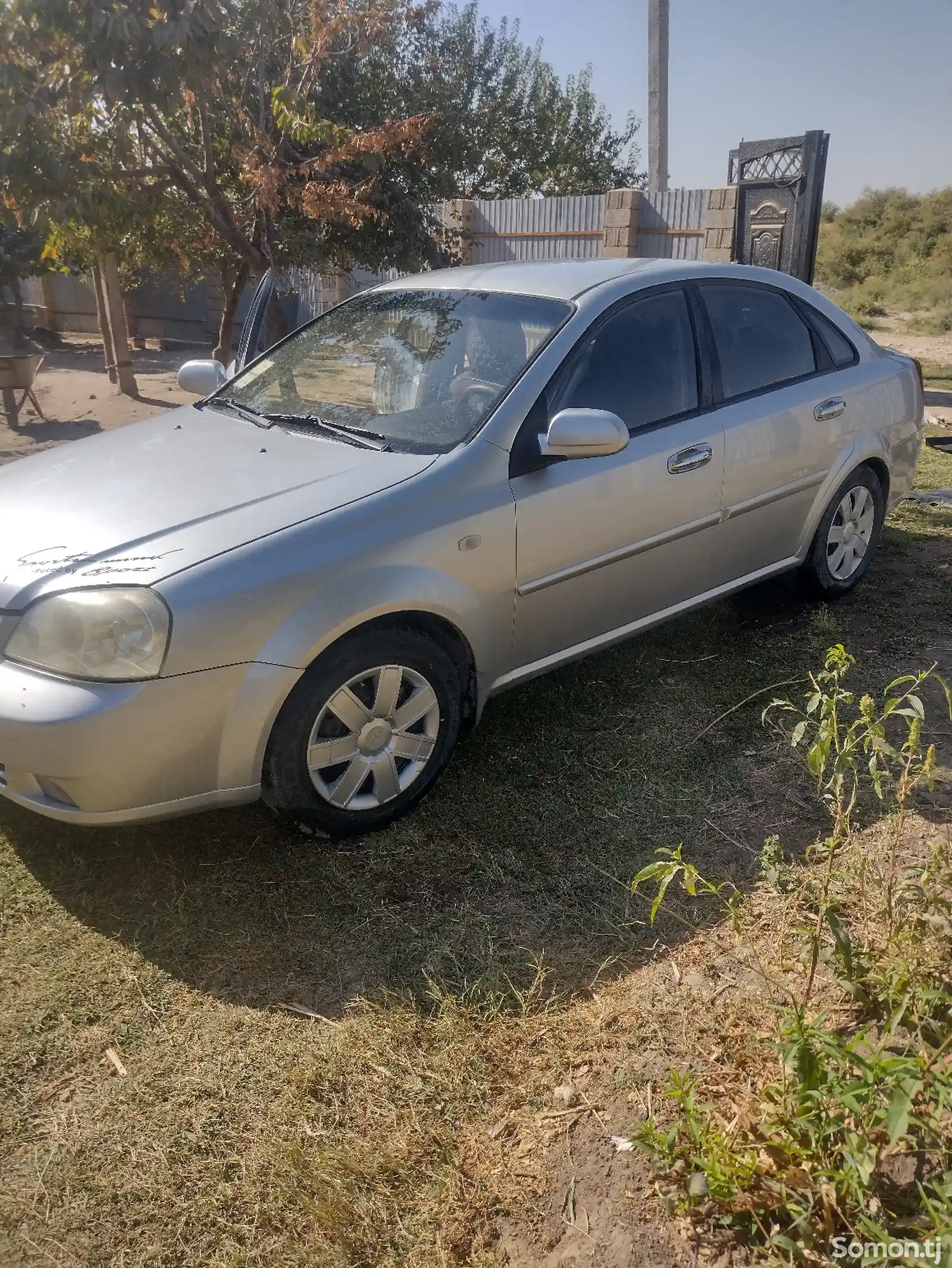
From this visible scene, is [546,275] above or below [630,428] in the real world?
above

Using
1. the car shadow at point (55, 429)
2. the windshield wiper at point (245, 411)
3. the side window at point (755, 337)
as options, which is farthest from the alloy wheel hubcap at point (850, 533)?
the car shadow at point (55, 429)

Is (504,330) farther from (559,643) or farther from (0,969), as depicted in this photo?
(0,969)

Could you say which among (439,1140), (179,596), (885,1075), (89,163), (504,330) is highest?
(89,163)

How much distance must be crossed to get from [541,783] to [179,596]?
1.48 m

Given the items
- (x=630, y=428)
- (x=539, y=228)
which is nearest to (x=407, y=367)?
(x=630, y=428)

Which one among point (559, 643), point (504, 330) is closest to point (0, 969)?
point (559, 643)

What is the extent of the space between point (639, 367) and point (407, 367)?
89 cm

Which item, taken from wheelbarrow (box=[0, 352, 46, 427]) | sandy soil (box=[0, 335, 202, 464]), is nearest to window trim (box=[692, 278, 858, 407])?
sandy soil (box=[0, 335, 202, 464])

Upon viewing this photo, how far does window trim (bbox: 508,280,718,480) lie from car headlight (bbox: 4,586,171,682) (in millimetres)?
1299

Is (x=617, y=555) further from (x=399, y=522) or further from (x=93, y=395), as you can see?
(x=93, y=395)

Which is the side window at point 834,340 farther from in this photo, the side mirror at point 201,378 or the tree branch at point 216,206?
the tree branch at point 216,206

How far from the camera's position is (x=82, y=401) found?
12.4 meters

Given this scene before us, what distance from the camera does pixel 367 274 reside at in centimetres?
1463

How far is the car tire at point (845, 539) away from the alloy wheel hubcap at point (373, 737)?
2439 millimetres
